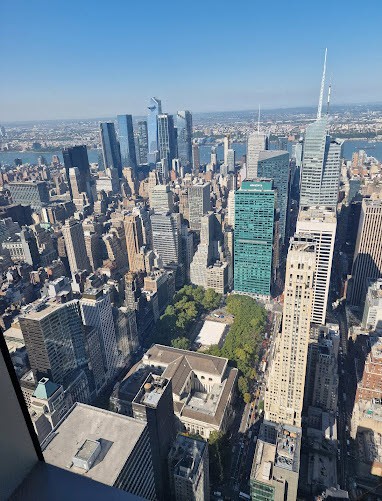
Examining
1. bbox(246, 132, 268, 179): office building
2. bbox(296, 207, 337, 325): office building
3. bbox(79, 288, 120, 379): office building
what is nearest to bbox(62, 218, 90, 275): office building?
bbox(79, 288, 120, 379): office building

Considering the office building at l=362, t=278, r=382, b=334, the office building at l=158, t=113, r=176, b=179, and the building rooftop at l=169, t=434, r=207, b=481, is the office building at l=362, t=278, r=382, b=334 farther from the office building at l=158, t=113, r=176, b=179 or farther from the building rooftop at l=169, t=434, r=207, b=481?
the office building at l=158, t=113, r=176, b=179

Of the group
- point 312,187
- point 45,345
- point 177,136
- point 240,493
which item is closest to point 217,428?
point 240,493

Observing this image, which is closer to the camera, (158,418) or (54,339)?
(158,418)

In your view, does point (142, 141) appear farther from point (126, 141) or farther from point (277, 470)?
point (277, 470)

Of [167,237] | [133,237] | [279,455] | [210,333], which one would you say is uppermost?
[167,237]

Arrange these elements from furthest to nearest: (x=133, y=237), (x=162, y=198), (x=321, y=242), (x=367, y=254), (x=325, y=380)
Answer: (x=162, y=198), (x=133, y=237), (x=367, y=254), (x=321, y=242), (x=325, y=380)

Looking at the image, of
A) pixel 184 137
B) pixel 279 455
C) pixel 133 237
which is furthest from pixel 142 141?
pixel 279 455

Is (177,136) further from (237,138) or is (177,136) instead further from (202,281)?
(202,281)
